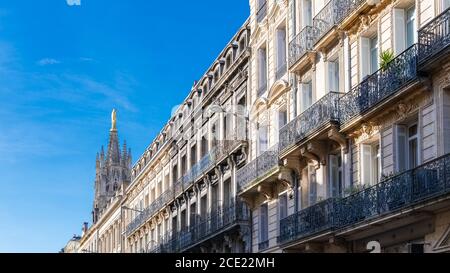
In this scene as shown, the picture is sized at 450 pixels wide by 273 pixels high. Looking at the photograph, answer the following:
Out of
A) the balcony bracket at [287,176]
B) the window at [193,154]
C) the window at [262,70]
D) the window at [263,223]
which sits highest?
the window at [262,70]

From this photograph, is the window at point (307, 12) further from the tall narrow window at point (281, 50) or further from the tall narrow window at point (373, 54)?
the tall narrow window at point (373, 54)

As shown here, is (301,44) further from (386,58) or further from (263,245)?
(263,245)

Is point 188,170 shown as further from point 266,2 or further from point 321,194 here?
point 321,194

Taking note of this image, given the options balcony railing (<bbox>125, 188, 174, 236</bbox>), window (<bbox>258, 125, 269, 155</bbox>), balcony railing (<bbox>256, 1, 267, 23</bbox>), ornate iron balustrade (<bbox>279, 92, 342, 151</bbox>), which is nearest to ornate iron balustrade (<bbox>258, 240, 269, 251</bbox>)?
window (<bbox>258, 125, 269, 155</bbox>)

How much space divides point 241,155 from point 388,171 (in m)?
15.8

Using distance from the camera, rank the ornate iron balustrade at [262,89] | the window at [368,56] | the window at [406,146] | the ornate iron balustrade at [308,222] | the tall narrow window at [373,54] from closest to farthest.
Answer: the window at [406,146], the tall narrow window at [373,54], the window at [368,56], the ornate iron balustrade at [308,222], the ornate iron balustrade at [262,89]

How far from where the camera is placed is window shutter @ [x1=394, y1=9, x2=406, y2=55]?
24484mm

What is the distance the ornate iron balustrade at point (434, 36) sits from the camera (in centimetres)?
2091

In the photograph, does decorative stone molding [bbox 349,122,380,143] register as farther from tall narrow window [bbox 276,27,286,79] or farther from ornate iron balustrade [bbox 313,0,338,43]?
tall narrow window [bbox 276,27,286,79]

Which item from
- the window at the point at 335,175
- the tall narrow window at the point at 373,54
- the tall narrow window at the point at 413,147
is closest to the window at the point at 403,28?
the tall narrow window at the point at 373,54

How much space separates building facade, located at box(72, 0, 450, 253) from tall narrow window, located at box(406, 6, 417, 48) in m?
0.03

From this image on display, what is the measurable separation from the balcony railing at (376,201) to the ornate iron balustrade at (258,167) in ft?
11.7

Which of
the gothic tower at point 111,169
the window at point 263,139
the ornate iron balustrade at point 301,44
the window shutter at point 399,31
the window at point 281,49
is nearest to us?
the window shutter at point 399,31
